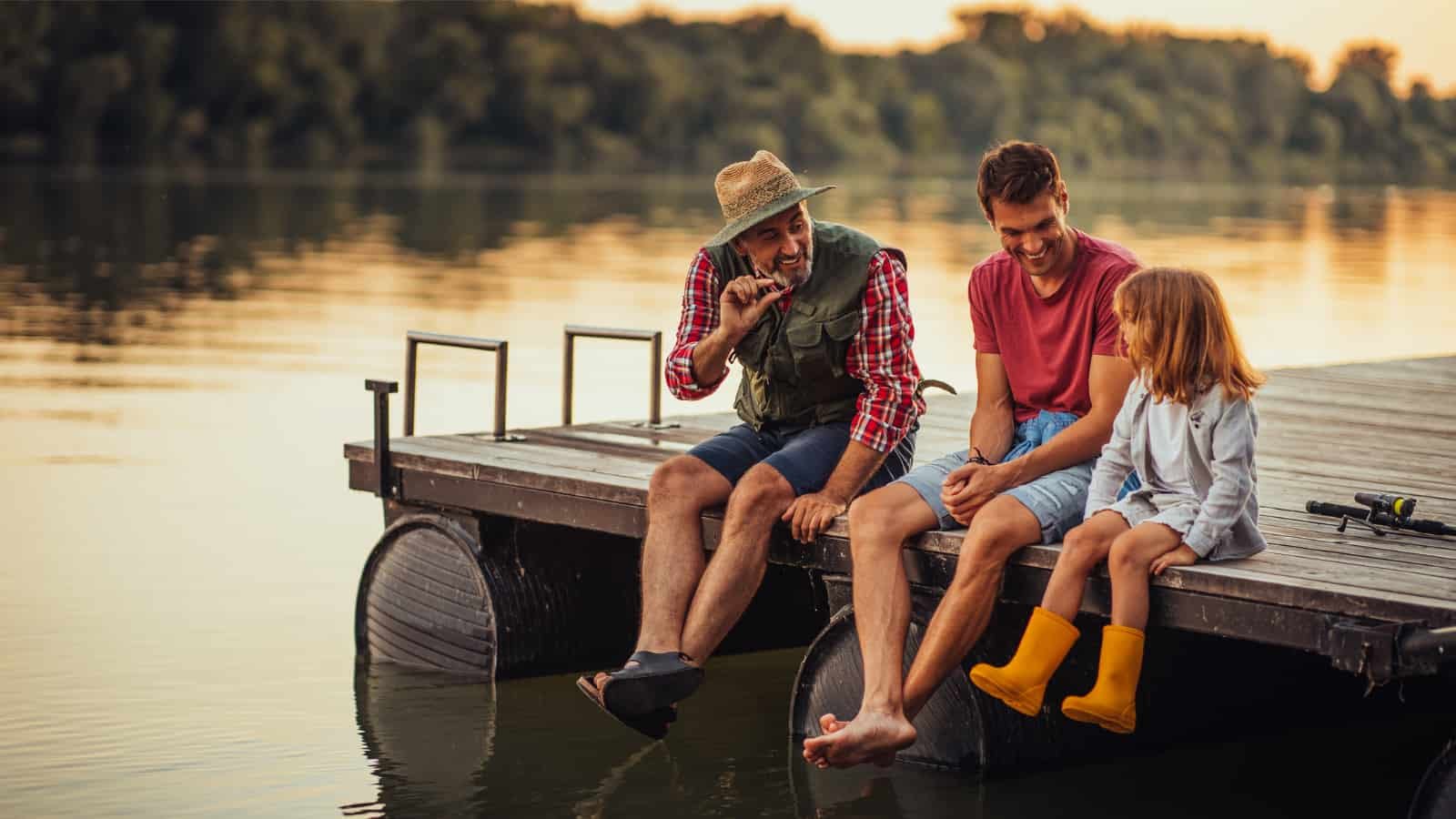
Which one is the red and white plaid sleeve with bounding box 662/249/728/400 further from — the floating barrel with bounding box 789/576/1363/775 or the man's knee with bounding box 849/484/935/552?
the floating barrel with bounding box 789/576/1363/775

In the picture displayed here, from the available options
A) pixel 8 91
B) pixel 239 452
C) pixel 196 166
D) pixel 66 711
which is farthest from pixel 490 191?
pixel 66 711

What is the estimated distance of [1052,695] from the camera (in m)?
6.04

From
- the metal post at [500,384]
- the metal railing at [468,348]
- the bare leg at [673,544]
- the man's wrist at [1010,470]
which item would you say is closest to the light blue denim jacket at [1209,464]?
the man's wrist at [1010,470]

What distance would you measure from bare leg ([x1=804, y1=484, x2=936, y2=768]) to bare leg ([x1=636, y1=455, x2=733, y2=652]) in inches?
18.8

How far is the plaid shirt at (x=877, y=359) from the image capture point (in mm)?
5852

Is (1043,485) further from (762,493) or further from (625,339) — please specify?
(625,339)

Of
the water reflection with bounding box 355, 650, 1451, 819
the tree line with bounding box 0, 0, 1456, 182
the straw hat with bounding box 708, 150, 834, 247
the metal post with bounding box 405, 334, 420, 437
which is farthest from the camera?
the tree line with bounding box 0, 0, 1456, 182

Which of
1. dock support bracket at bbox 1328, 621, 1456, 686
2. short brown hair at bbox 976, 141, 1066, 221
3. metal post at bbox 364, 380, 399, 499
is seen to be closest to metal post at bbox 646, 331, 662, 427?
metal post at bbox 364, 380, 399, 499

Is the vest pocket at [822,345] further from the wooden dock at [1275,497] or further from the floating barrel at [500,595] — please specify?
the floating barrel at [500,595]

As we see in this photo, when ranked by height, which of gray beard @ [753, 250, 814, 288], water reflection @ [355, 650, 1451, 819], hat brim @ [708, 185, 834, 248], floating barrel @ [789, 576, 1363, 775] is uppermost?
hat brim @ [708, 185, 834, 248]

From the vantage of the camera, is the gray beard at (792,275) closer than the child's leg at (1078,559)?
No

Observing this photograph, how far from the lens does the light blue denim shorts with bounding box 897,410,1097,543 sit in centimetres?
554

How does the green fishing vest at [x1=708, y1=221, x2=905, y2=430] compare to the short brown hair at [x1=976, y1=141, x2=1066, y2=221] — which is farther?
the green fishing vest at [x1=708, y1=221, x2=905, y2=430]

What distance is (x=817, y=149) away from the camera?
10081 cm
